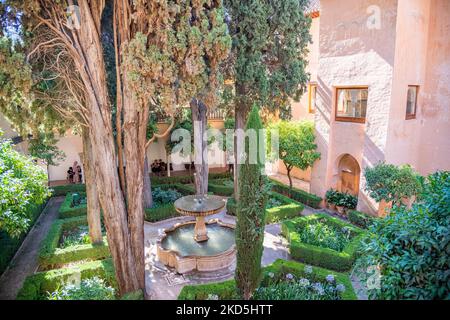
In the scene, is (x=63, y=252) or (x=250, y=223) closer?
(x=250, y=223)

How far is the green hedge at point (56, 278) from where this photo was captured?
724 cm

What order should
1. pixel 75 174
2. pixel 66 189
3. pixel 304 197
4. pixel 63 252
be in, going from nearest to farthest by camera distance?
pixel 63 252
pixel 304 197
pixel 66 189
pixel 75 174

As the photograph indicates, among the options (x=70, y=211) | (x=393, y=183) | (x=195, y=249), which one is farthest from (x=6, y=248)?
(x=393, y=183)

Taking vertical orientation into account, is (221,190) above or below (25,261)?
above

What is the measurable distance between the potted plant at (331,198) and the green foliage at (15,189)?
11116 mm

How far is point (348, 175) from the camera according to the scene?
14117mm

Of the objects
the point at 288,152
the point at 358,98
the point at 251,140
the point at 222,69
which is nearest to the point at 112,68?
the point at 222,69

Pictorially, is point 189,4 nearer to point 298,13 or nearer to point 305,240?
point 298,13

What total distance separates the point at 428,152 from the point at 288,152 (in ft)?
19.3

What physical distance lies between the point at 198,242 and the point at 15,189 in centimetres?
614

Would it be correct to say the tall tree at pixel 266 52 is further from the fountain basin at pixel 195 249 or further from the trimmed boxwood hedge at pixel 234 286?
the trimmed boxwood hedge at pixel 234 286

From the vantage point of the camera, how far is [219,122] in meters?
21.8

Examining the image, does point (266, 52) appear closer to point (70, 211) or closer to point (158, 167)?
point (70, 211)

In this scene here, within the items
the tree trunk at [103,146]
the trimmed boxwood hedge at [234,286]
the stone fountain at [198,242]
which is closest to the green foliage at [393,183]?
the trimmed boxwood hedge at [234,286]
